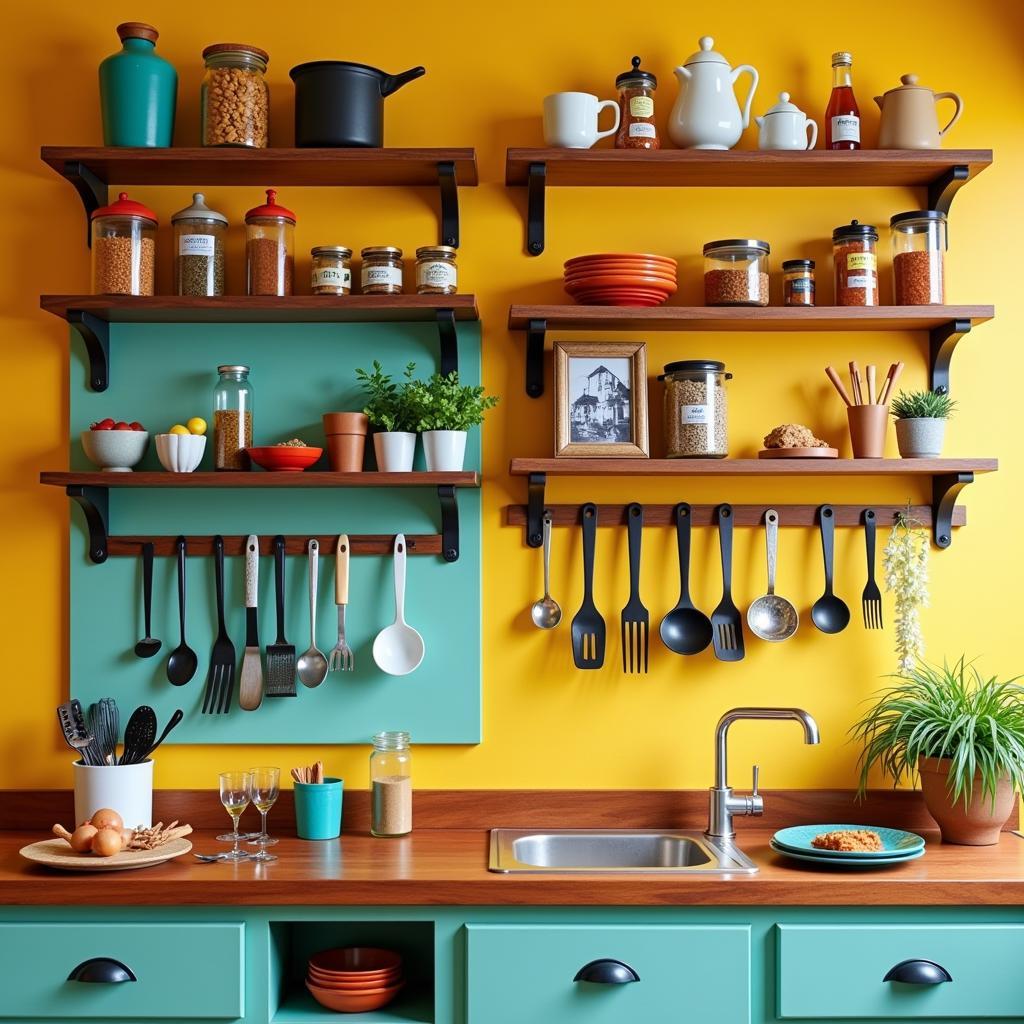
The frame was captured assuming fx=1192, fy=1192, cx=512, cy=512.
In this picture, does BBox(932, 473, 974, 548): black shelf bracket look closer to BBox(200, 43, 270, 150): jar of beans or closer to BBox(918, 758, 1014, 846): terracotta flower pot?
BBox(918, 758, 1014, 846): terracotta flower pot

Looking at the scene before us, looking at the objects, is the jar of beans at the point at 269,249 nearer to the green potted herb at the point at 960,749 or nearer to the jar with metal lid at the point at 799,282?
the jar with metal lid at the point at 799,282

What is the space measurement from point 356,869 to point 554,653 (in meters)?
0.66

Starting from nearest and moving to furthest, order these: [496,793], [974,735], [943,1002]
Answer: [943,1002] → [974,735] → [496,793]

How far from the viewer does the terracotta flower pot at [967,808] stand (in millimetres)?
2338

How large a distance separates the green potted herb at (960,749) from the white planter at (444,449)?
1022mm

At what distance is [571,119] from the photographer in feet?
8.16

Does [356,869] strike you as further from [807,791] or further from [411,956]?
[807,791]

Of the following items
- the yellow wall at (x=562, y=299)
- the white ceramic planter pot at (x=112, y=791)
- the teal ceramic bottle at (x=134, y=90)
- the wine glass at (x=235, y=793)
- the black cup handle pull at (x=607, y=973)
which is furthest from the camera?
the yellow wall at (x=562, y=299)

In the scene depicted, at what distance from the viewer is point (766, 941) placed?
211 centimetres

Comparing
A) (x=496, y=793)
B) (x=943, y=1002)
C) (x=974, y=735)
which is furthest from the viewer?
(x=496, y=793)

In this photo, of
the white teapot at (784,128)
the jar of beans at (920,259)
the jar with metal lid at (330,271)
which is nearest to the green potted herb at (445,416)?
the jar with metal lid at (330,271)

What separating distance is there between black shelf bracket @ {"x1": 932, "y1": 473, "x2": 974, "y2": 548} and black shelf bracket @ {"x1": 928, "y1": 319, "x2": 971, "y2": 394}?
0.20 m

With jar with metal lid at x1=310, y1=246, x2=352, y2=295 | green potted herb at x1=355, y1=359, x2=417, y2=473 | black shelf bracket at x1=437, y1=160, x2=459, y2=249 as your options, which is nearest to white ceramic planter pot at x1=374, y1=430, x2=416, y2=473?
green potted herb at x1=355, y1=359, x2=417, y2=473

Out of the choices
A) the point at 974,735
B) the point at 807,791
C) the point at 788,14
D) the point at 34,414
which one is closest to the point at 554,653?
the point at 807,791
